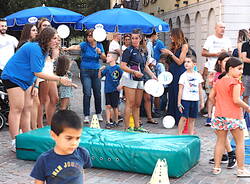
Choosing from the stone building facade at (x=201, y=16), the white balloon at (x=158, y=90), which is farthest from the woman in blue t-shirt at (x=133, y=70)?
the stone building facade at (x=201, y=16)

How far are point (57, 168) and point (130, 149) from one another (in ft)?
9.20

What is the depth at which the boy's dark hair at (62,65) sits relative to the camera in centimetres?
881

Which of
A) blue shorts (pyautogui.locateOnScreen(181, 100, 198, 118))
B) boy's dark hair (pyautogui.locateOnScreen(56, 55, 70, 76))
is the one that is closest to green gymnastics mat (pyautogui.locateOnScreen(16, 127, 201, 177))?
blue shorts (pyautogui.locateOnScreen(181, 100, 198, 118))

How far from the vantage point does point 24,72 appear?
6578 mm

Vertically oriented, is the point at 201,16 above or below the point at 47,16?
above

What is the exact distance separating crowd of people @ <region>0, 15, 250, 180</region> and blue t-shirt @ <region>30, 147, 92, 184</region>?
7.95 feet

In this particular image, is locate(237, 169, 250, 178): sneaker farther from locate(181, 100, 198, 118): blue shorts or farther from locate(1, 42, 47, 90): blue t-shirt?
locate(1, 42, 47, 90): blue t-shirt

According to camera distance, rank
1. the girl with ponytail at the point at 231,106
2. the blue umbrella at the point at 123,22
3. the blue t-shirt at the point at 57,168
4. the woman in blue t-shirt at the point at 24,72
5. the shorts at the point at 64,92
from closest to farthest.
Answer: the blue t-shirt at the point at 57,168 → the girl with ponytail at the point at 231,106 → the woman in blue t-shirt at the point at 24,72 → the shorts at the point at 64,92 → the blue umbrella at the point at 123,22

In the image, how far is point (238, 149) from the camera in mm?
5961

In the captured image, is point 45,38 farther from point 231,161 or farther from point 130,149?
point 231,161

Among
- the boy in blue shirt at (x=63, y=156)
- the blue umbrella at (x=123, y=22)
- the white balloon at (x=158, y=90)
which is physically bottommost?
the white balloon at (x=158, y=90)

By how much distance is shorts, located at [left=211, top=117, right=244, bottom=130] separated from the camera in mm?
5840

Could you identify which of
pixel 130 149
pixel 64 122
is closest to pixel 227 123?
pixel 130 149

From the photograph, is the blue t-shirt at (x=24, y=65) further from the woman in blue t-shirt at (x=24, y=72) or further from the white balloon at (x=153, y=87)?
the white balloon at (x=153, y=87)
